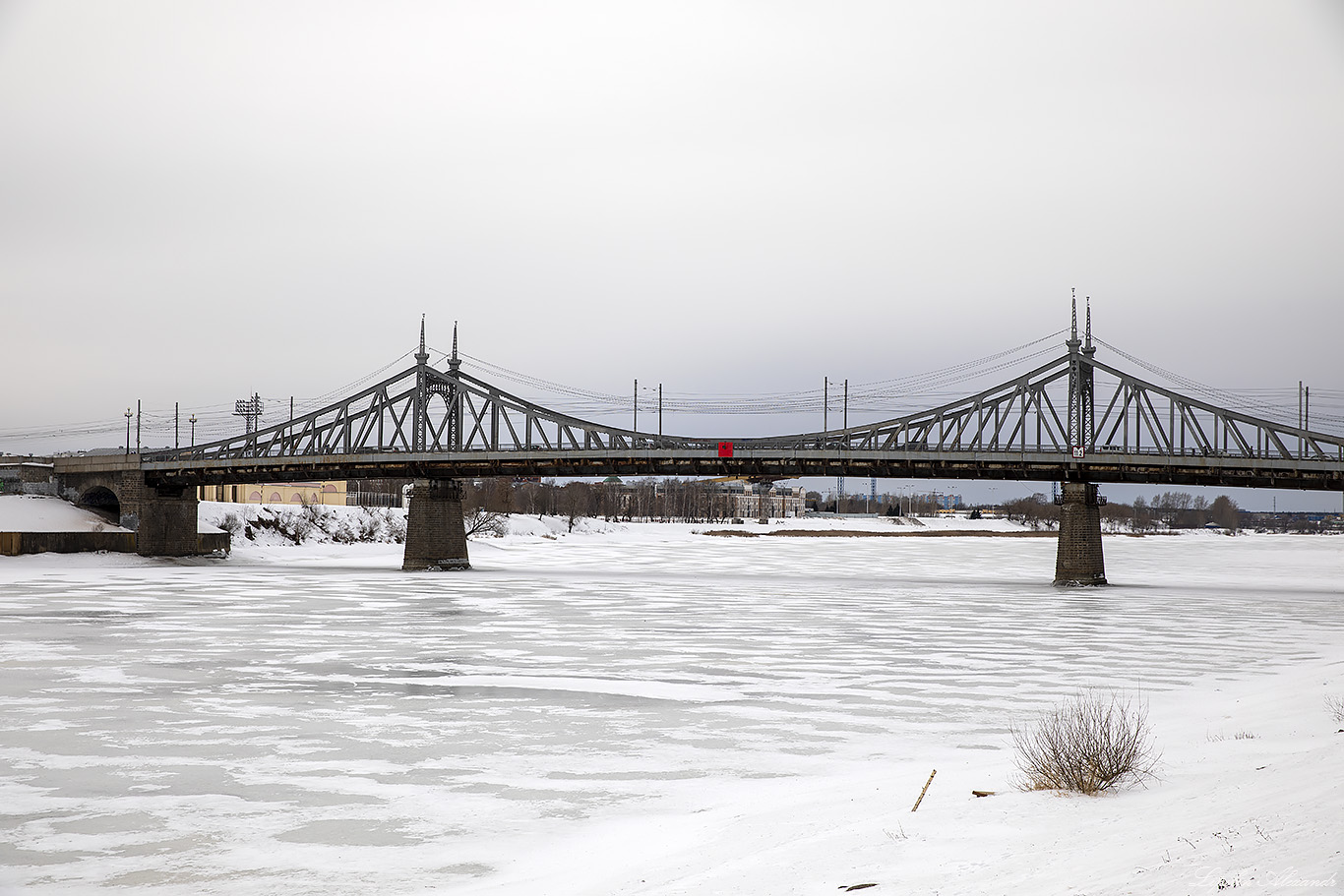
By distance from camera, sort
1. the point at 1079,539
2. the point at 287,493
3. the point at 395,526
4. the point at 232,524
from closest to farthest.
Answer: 1. the point at 1079,539
2. the point at 232,524
3. the point at 395,526
4. the point at 287,493

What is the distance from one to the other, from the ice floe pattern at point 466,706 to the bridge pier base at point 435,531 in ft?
81.0

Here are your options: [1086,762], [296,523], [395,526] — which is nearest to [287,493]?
[395,526]

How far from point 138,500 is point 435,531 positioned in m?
24.2

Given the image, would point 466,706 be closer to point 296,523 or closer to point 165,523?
point 165,523

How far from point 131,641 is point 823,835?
2305cm

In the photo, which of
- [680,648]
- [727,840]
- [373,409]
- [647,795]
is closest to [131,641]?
[680,648]

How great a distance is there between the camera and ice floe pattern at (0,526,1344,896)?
10570mm

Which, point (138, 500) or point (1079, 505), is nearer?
point (1079, 505)

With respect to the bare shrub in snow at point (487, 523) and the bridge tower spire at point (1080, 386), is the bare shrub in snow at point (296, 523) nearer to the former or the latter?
the bare shrub in snow at point (487, 523)

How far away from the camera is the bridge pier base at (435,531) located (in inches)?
2844

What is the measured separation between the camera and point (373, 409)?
300 ft

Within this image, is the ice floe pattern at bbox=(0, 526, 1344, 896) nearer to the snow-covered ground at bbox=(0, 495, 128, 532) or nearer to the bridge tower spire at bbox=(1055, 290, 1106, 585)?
the bridge tower spire at bbox=(1055, 290, 1106, 585)

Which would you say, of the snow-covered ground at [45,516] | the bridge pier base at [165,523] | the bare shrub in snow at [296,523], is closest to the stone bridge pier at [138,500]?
the bridge pier base at [165,523]

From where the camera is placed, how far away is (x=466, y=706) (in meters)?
18.2
